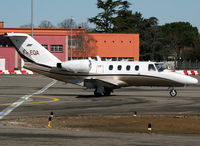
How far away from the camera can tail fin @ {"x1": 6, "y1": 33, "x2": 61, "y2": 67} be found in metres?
33.4

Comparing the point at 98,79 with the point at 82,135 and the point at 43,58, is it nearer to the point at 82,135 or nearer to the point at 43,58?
the point at 43,58

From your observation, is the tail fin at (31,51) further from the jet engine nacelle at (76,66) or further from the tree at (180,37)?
the tree at (180,37)

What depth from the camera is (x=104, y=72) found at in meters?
33.1

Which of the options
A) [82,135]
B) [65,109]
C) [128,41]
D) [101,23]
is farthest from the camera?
[101,23]

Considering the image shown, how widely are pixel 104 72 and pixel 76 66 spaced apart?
204 cm

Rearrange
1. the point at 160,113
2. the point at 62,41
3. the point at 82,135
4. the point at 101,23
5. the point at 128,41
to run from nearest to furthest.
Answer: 1. the point at 82,135
2. the point at 160,113
3. the point at 62,41
4. the point at 128,41
5. the point at 101,23

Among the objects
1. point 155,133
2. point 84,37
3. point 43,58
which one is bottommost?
point 155,133

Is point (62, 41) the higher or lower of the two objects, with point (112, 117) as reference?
higher

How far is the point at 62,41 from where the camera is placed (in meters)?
93.4

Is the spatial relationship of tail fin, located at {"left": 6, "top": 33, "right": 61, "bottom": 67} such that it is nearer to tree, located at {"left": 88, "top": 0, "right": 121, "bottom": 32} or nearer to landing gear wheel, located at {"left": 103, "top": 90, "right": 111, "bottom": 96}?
landing gear wheel, located at {"left": 103, "top": 90, "right": 111, "bottom": 96}

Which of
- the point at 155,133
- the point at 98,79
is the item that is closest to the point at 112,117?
the point at 155,133

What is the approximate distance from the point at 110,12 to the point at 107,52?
98.2ft

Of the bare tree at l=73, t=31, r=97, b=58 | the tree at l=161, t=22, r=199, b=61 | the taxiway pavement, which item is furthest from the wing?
the tree at l=161, t=22, r=199, b=61

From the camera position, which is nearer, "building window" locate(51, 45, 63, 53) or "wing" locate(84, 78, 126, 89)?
"wing" locate(84, 78, 126, 89)
